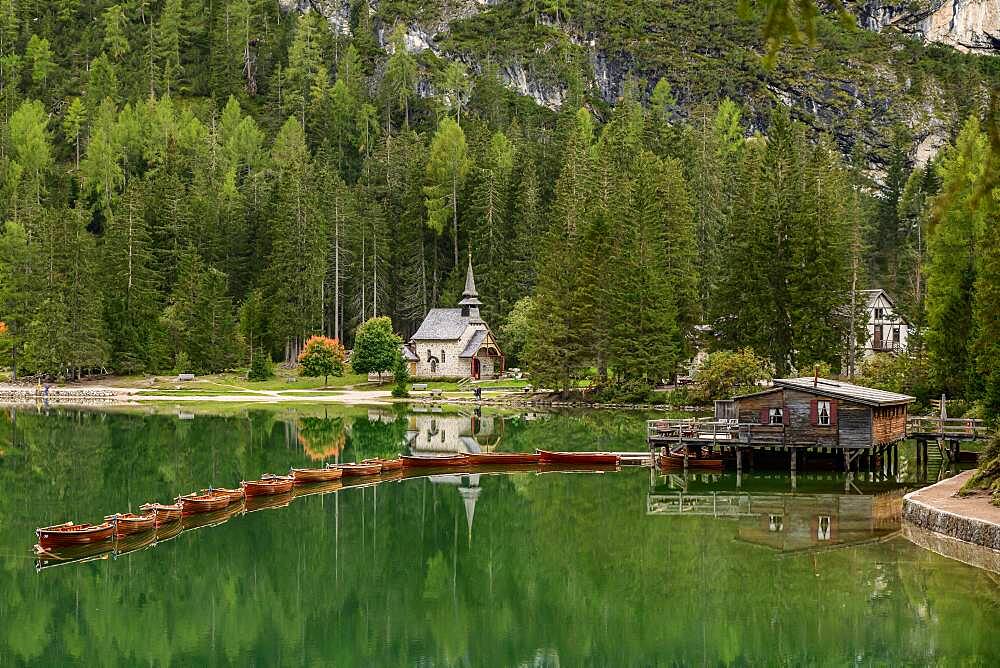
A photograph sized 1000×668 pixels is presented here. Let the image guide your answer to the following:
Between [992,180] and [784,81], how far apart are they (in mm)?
170952

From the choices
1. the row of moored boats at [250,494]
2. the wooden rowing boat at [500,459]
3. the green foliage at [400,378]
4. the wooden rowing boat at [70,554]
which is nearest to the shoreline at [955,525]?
the row of moored boats at [250,494]

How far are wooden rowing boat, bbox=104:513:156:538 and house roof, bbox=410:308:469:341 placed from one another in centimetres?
6082

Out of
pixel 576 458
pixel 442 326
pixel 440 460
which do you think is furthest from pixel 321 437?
pixel 442 326

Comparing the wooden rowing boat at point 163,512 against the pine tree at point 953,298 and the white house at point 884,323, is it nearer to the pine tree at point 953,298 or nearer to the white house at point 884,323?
the pine tree at point 953,298

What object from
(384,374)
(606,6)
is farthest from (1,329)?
(606,6)

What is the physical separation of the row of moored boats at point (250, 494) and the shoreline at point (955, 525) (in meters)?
15.8

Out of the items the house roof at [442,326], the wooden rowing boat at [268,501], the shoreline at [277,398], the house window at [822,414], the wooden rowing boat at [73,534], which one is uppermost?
the house roof at [442,326]

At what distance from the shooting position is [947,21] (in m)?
184

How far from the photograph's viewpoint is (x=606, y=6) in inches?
7254

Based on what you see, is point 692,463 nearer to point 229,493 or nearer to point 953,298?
point 953,298

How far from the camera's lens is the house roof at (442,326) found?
97625mm

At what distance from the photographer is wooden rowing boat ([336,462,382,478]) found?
48.2 m

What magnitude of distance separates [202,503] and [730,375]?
3935 cm

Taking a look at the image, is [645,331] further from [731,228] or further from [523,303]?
[523,303]
